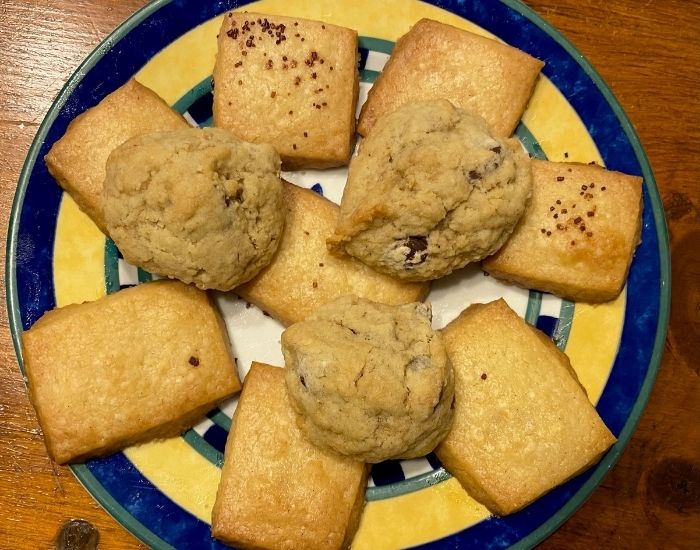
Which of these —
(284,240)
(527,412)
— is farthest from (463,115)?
(527,412)

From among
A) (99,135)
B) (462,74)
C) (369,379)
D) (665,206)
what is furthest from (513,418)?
(99,135)

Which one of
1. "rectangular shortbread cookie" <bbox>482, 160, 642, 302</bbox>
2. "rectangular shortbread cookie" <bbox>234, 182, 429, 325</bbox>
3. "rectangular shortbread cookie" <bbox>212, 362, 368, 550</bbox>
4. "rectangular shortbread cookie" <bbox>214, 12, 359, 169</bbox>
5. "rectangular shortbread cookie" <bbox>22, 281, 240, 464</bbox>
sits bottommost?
"rectangular shortbread cookie" <bbox>212, 362, 368, 550</bbox>

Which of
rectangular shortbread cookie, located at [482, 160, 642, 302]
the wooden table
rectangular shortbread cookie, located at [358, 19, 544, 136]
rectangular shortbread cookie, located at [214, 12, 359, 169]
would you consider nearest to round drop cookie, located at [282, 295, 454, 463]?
rectangular shortbread cookie, located at [482, 160, 642, 302]

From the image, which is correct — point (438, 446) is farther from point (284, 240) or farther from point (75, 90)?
point (75, 90)

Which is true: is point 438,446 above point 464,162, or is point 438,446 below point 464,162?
below

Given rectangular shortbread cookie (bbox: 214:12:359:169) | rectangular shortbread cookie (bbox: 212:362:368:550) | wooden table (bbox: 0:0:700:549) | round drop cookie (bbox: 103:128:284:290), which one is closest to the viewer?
round drop cookie (bbox: 103:128:284:290)

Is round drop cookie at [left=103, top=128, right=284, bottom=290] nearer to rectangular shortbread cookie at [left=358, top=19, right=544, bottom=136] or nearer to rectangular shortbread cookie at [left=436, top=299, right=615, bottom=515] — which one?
rectangular shortbread cookie at [left=358, top=19, right=544, bottom=136]
